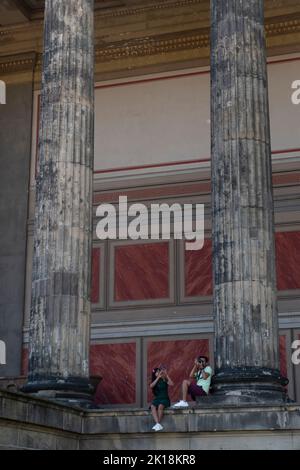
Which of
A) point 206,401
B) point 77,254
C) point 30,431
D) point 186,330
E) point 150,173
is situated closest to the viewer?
point 30,431

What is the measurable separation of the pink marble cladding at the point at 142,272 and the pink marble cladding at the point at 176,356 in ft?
3.58

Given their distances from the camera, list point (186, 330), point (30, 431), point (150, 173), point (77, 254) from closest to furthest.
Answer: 1. point (30, 431)
2. point (77, 254)
3. point (186, 330)
4. point (150, 173)

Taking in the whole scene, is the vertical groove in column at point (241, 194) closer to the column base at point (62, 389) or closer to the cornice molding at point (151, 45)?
the column base at point (62, 389)

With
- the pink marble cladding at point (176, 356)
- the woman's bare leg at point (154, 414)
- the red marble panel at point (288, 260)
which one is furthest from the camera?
the pink marble cladding at point (176, 356)

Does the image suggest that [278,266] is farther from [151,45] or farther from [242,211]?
[151,45]

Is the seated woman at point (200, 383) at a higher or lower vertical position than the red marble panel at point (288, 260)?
lower

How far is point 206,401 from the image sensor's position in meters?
13.7

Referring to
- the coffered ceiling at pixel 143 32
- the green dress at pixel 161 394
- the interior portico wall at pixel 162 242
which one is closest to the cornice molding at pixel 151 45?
the coffered ceiling at pixel 143 32

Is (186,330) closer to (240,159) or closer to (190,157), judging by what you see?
(190,157)

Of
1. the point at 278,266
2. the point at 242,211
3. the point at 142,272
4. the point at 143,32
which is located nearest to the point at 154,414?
the point at 242,211

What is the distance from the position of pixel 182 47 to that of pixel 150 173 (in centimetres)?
304

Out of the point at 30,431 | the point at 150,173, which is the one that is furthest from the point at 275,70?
the point at 30,431

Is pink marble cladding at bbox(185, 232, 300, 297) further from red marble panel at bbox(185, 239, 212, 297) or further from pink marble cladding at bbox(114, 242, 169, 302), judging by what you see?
pink marble cladding at bbox(114, 242, 169, 302)

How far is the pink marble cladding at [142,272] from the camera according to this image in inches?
800
